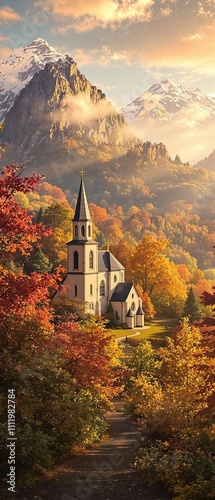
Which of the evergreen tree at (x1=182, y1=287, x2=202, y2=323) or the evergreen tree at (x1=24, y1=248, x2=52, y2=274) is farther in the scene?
the evergreen tree at (x1=24, y1=248, x2=52, y2=274)

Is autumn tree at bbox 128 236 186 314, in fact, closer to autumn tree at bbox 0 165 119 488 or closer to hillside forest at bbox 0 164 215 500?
hillside forest at bbox 0 164 215 500

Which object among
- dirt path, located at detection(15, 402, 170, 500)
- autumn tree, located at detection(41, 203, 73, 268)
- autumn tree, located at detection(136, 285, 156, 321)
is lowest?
dirt path, located at detection(15, 402, 170, 500)

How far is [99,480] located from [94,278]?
151ft

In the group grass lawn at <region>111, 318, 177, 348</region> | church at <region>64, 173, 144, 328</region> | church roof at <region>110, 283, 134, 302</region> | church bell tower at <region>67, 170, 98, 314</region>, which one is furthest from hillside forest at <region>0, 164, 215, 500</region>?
church roof at <region>110, 283, 134, 302</region>

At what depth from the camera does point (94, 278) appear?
61.0 m

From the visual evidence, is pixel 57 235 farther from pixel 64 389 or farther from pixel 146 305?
pixel 64 389

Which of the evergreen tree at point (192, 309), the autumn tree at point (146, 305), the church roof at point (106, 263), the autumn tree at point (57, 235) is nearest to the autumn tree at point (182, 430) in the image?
the evergreen tree at point (192, 309)

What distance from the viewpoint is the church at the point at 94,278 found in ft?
195

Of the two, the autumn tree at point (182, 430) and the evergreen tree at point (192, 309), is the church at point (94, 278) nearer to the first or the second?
the evergreen tree at point (192, 309)

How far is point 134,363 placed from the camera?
33.9m

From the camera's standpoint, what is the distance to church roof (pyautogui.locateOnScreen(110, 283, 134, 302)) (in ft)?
205

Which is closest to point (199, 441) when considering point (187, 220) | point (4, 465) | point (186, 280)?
point (4, 465)

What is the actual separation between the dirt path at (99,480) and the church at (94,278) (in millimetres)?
39045

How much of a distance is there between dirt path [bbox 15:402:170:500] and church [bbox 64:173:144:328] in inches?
1537
